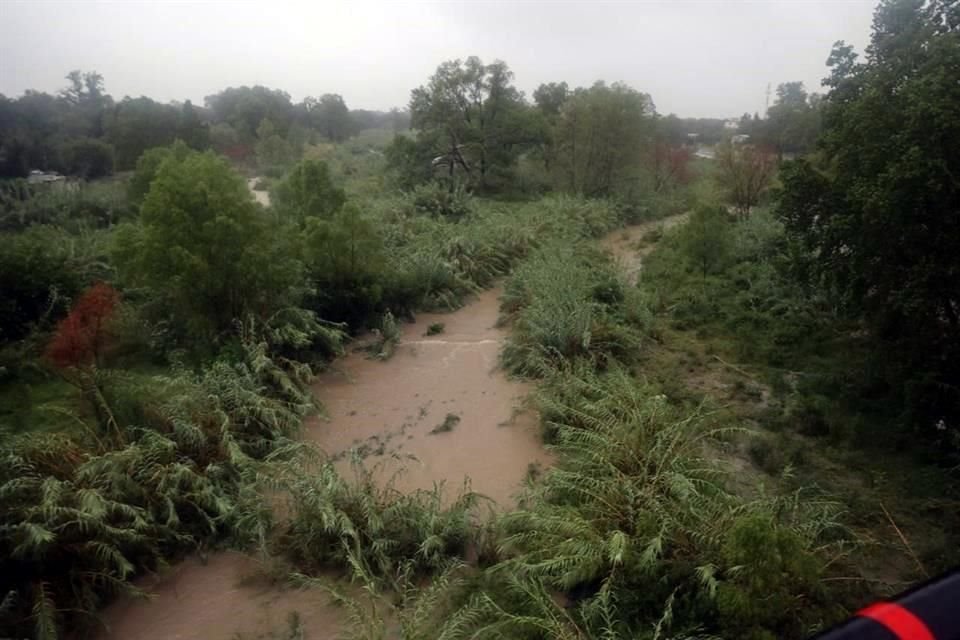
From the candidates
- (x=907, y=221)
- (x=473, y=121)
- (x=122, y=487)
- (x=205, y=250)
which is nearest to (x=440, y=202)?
(x=473, y=121)

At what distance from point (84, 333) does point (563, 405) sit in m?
6.63

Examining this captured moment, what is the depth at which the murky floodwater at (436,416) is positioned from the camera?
673cm

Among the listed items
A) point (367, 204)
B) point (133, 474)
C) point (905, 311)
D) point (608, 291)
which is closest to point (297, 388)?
point (133, 474)

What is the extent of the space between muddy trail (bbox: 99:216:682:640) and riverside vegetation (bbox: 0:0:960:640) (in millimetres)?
232

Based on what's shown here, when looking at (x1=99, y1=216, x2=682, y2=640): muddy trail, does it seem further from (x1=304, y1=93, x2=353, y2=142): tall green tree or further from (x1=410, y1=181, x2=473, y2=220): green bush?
(x1=304, y1=93, x2=353, y2=142): tall green tree

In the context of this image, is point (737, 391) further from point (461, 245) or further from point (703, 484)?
point (461, 245)

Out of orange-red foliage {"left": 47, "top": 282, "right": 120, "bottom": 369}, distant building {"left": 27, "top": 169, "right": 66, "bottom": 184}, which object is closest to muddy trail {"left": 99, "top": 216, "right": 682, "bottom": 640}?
orange-red foliage {"left": 47, "top": 282, "right": 120, "bottom": 369}

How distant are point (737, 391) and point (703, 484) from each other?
10.5ft

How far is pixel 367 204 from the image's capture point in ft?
62.7

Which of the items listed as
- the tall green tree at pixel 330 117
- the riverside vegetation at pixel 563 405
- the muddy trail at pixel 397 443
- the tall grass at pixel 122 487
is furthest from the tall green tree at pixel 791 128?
the tall green tree at pixel 330 117

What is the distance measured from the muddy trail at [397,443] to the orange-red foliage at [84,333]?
315 cm

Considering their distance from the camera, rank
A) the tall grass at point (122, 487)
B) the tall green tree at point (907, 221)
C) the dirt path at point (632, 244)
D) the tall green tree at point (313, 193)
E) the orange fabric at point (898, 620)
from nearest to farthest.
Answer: the orange fabric at point (898, 620) < the tall grass at point (122, 487) < the tall green tree at point (907, 221) < the tall green tree at point (313, 193) < the dirt path at point (632, 244)

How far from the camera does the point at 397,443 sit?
7359mm

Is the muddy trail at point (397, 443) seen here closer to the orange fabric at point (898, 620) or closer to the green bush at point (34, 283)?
the orange fabric at point (898, 620)
